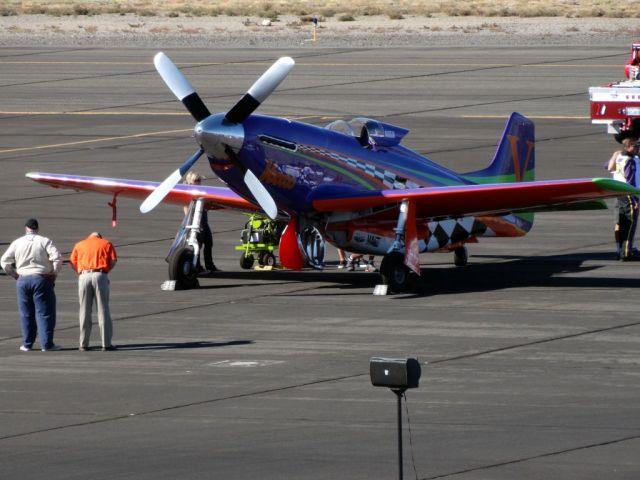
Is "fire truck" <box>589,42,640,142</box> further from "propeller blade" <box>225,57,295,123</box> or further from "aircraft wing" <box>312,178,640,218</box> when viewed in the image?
"propeller blade" <box>225,57,295,123</box>

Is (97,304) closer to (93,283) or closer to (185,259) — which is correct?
(93,283)

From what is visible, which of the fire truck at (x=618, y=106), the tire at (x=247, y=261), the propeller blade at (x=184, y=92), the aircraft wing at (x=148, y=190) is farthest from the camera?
the fire truck at (x=618, y=106)

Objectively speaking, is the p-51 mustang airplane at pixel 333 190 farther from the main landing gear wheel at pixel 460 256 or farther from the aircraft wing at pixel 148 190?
the main landing gear wheel at pixel 460 256

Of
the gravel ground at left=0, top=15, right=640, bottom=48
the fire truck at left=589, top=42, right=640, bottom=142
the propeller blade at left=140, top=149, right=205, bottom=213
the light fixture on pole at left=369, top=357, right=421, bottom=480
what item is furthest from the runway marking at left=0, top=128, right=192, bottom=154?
the light fixture on pole at left=369, top=357, right=421, bottom=480

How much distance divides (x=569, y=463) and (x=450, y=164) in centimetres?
2431

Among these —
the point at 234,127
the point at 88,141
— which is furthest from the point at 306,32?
the point at 234,127

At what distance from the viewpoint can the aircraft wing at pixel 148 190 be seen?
79.5ft

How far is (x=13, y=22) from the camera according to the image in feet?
296

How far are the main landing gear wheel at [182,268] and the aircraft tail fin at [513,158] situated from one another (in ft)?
17.4

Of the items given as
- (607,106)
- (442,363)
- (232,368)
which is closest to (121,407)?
(232,368)

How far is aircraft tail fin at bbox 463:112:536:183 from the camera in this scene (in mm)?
26516

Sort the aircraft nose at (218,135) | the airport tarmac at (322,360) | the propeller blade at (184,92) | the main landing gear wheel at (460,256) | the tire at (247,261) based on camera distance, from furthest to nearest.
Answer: the main landing gear wheel at (460,256)
the tire at (247,261)
the propeller blade at (184,92)
the aircraft nose at (218,135)
the airport tarmac at (322,360)

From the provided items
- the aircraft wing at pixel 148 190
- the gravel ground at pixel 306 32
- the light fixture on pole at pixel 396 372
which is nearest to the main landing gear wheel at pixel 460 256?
the aircraft wing at pixel 148 190

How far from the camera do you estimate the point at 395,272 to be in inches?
895
